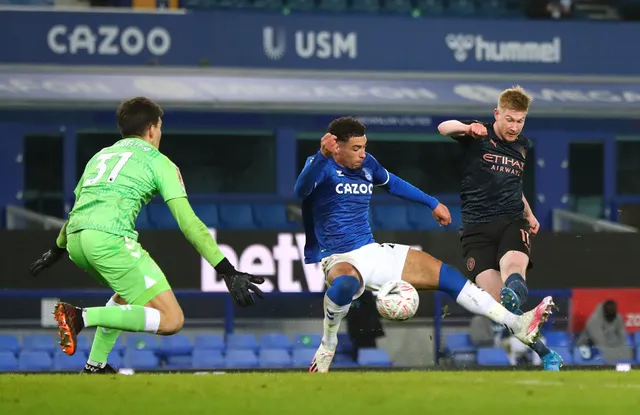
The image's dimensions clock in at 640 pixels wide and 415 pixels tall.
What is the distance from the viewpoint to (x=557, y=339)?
14.8 meters

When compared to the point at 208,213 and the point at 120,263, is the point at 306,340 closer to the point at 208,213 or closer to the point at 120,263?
the point at 208,213

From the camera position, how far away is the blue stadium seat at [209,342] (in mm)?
14672

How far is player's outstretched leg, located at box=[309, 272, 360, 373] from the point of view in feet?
31.0

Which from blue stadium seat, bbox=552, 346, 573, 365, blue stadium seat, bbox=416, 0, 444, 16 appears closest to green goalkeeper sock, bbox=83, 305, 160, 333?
blue stadium seat, bbox=552, 346, 573, 365

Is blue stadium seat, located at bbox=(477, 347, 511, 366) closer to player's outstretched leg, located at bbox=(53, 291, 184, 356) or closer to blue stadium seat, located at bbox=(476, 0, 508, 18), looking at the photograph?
player's outstretched leg, located at bbox=(53, 291, 184, 356)

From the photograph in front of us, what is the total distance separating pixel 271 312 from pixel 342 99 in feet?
20.4

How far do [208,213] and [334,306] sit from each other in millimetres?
10225

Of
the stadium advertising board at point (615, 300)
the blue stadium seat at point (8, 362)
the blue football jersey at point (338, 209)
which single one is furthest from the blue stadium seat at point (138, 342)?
the blue football jersey at point (338, 209)

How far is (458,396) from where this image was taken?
661cm

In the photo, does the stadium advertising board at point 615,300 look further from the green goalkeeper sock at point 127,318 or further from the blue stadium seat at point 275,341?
the green goalkeeper sock at point 127,318

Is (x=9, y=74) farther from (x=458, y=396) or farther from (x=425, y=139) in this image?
(x=458, y=396)

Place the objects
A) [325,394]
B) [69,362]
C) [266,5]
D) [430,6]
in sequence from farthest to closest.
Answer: [430,6] → [266,5] → [69,362] → [325,394]

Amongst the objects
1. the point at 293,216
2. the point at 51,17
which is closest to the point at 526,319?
the point at 293,216

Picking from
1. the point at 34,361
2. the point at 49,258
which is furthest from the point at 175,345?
the point at 49,258
